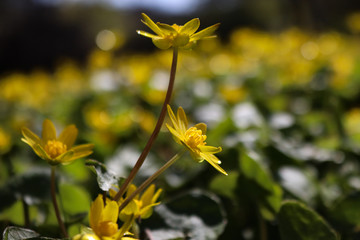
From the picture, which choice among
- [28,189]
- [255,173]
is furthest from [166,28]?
[28,189]

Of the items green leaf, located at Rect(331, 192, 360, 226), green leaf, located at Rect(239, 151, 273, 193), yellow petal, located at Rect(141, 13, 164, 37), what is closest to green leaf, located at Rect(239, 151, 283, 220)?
green leaf, located at Rect(239, 151, 273, 193)

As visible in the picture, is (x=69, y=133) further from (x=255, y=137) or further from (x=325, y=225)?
(x=255, y=137)

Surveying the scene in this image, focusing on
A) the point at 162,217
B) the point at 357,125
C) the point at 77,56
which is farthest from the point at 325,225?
the point at 77,56

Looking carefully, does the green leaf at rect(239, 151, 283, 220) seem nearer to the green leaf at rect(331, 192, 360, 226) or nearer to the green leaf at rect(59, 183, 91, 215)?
the green leaf at rect(331, 192, 360, 226)

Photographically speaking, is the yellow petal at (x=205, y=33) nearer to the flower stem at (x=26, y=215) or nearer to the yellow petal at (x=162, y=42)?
the yellow petal at (x=162, y=42)

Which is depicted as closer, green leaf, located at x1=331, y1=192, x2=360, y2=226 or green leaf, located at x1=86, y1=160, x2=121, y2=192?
green leaf, located at x1=86, y1=160, x2=121, y2=192

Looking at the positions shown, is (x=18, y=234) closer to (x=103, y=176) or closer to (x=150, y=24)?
(x=103, y=176)
